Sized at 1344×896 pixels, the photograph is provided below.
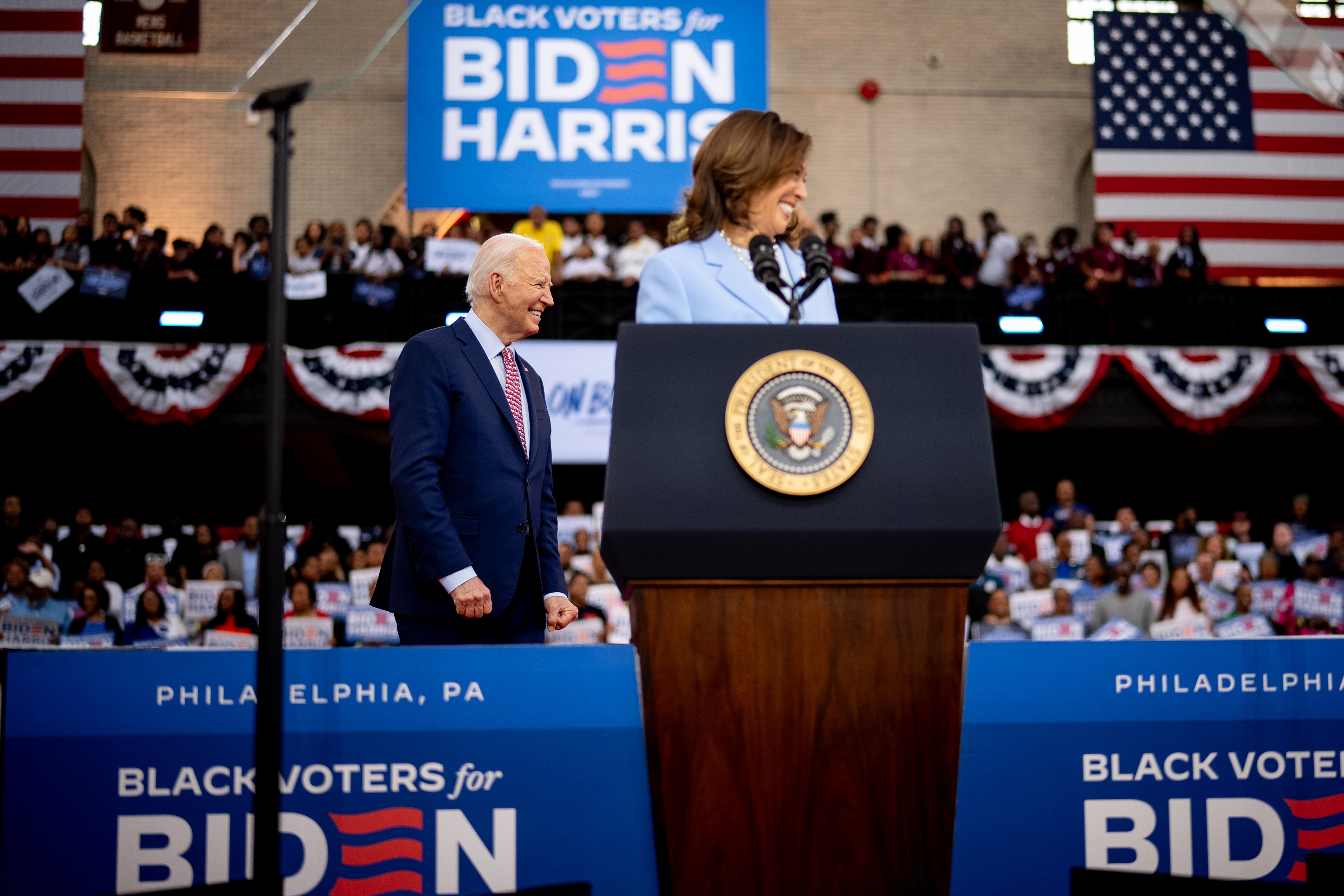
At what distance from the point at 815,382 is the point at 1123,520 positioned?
33.2ft

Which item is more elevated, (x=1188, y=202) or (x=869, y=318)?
(x=1188, y=202)

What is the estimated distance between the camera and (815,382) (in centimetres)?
177

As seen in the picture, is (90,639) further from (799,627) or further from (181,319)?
(799,627)

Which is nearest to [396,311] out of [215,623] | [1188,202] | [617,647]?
[215,623]

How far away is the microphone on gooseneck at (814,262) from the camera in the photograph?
191 centimetres

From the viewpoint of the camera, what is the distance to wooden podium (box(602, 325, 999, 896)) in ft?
5.66

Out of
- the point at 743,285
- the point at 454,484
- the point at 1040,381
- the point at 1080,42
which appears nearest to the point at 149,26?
the point at 1040,381

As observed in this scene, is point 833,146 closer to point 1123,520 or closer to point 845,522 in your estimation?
point 1123,520

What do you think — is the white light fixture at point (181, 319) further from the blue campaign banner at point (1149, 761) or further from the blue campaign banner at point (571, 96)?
the blue campaign banner at point (1149, 761)

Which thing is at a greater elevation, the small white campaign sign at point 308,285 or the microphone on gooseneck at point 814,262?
the small white campaign sign at point 308,285

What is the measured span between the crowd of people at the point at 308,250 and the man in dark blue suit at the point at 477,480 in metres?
9.68

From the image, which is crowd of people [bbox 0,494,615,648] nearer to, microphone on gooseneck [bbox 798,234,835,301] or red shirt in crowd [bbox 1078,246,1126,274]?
microphone on gooseneck [bbox 798,234,835,301]

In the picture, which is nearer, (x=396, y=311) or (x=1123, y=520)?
(x=1123, y=520)

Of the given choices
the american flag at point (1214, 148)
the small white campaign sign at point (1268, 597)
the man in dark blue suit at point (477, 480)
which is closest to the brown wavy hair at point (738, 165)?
the man in dark blue suit at point (477, 480)
